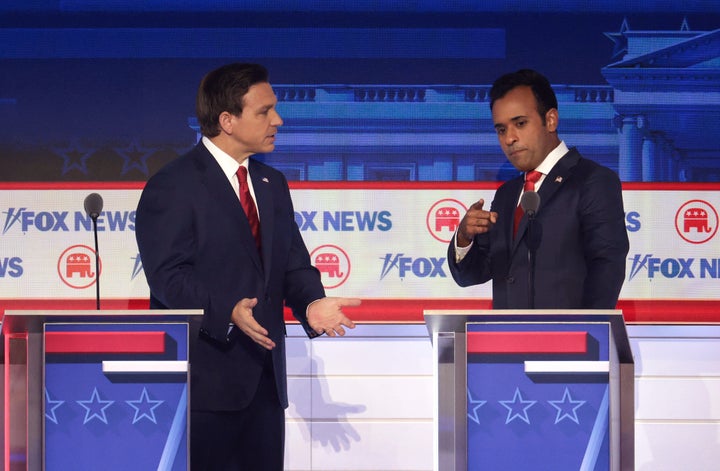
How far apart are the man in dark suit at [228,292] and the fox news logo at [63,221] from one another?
1478mm

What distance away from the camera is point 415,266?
4.56 metres

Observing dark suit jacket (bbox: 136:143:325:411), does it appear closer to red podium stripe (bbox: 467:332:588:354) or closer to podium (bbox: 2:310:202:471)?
podium (bbox: 2:310:202:471)

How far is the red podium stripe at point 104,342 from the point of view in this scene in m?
2.57

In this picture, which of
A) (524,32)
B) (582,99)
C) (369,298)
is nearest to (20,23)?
(369,298)

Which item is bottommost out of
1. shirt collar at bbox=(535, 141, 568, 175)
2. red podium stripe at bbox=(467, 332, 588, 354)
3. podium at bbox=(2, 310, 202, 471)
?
podium at bbox=(2, 310, 202, 471)

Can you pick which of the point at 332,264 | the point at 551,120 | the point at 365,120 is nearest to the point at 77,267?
the point at 332,264

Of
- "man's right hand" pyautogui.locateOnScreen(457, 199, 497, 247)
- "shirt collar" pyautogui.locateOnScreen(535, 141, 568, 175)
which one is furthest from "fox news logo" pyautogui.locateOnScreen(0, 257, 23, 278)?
"shirt collar" pyautogui.locateOnScreen(535, 141, 568, 175)

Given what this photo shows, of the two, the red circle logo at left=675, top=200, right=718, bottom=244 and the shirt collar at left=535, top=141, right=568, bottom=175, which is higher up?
the shirt collar at left=535, top=141, right=568, bottom=175

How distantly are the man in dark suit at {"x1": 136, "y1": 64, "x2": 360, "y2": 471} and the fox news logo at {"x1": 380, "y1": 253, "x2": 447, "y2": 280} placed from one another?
1381 millimetres

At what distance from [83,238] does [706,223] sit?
291cm

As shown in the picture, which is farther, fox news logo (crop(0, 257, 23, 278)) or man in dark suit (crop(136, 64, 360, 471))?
fox news logo (crop(0, 257, 23, 278))

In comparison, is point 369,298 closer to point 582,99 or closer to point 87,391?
point 582,99

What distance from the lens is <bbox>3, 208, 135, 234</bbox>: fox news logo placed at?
179 inches

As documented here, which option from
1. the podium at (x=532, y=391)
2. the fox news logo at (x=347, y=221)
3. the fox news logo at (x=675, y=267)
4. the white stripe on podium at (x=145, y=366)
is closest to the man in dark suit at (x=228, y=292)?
the white stripe on podium at (x=145, y=366)
